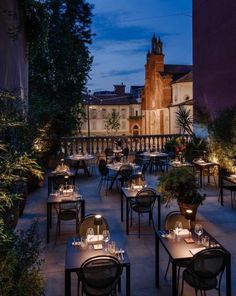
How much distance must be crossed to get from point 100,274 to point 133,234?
294cm

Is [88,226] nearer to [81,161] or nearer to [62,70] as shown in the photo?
[81,161]

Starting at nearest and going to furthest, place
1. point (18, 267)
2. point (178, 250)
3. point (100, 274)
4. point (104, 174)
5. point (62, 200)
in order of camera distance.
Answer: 1. point (18, 267)
2. point (100, 274)
3. point (178, 250)
4. point (62, 200)
5. point (104, 174)

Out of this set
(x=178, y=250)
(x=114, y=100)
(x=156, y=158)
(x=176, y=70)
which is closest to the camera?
(x=178, y=250)

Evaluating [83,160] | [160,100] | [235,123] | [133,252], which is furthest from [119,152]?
[160,100]

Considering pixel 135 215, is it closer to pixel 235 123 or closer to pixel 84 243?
pixel 84 243

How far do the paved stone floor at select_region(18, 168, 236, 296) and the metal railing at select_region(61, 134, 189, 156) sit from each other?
3.54 m

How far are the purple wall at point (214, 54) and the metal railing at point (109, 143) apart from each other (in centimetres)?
240

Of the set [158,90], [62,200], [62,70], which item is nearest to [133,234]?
[62,200]

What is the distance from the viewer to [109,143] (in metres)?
14.5

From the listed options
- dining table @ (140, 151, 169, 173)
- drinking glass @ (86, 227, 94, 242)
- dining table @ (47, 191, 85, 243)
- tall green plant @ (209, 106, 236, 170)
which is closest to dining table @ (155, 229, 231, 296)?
drinking glass @ (86, 227, 94, 242)

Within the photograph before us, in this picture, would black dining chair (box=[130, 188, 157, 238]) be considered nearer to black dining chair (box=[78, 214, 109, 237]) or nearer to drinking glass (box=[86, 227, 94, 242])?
Answer: black dining chair (box=[78, 214, 109, 237])

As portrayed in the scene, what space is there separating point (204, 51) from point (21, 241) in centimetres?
1156

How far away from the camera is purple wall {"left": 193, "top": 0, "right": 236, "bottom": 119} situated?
10805mm

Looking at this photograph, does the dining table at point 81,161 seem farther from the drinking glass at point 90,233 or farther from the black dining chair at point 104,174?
the drinking glass at point 90,233
